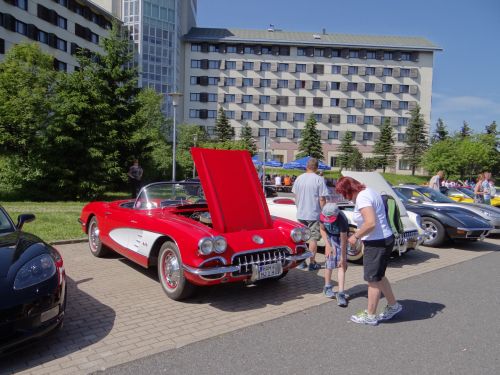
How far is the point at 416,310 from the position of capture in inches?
197

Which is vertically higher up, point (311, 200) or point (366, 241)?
point (311, 200)

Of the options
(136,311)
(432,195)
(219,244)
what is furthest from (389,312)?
(432,195)

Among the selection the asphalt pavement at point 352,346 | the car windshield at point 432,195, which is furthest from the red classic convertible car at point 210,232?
the car windshield at point 432,195

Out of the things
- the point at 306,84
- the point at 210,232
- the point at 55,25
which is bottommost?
the point at 210,232

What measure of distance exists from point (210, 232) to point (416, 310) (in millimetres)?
2720

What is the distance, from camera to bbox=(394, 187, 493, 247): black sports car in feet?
30.1

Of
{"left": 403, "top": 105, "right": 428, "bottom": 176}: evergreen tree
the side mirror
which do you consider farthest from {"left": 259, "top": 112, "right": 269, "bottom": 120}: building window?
the side mirror

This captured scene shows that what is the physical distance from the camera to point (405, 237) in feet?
24.6

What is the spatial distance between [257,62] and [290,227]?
66.5m

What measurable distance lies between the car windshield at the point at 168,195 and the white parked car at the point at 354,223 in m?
2.35

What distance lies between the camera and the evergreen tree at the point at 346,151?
6354cm

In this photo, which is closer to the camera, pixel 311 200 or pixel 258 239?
pixel 258 239

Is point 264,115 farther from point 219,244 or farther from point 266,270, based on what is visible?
point 219,244

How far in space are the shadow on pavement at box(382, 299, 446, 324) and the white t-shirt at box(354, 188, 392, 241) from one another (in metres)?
1.04
